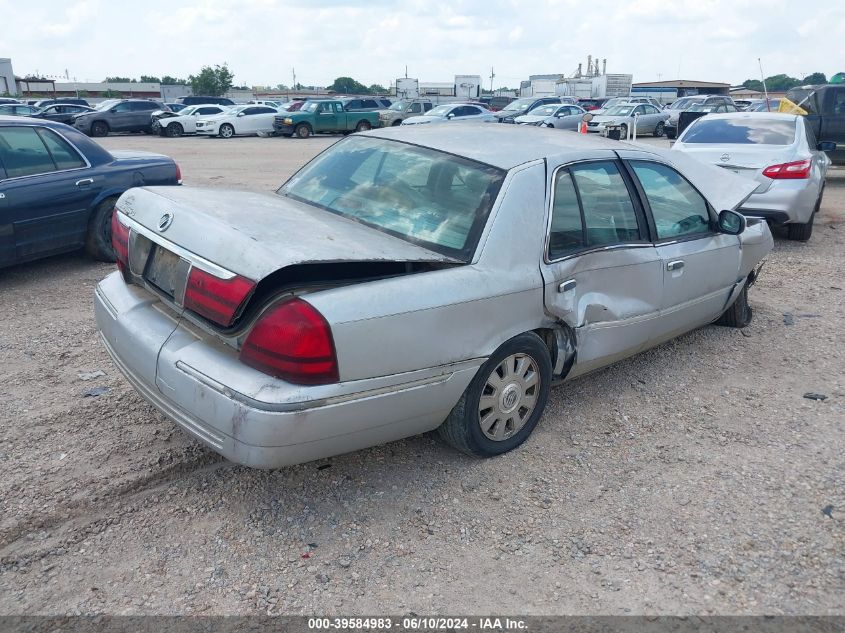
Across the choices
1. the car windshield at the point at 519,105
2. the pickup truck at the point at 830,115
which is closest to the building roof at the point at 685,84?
the car windshield at the point at 519,105

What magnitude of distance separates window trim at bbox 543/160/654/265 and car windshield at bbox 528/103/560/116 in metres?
24.4

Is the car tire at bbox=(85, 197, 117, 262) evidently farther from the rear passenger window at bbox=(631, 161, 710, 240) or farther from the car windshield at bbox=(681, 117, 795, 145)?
the car windshield at bbox=(681, 117, 795, 145)

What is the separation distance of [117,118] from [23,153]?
24.9 meters

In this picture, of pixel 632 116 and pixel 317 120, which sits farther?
pixel 317 120

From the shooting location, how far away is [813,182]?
27.2 feet

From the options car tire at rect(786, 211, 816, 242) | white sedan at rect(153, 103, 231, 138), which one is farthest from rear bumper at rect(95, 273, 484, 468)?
white sedan at rect(153, 103, 231, 138)

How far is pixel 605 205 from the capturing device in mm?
4023

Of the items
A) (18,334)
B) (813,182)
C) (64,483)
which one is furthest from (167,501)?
(813,182)

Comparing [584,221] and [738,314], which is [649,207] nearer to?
[584,221]

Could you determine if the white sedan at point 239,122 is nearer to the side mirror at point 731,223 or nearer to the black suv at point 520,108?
the black suv at point 520,108

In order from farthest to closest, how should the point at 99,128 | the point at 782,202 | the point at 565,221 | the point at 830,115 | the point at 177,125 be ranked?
the point at 177,125, the point at 99,128, the point at 830,115, the point at 782,202, the point at 565,221

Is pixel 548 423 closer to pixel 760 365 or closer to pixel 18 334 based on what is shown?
pixel 760 365

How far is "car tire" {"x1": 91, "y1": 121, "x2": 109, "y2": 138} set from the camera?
28219 mm

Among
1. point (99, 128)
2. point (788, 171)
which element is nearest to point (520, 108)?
point (99, 128)
